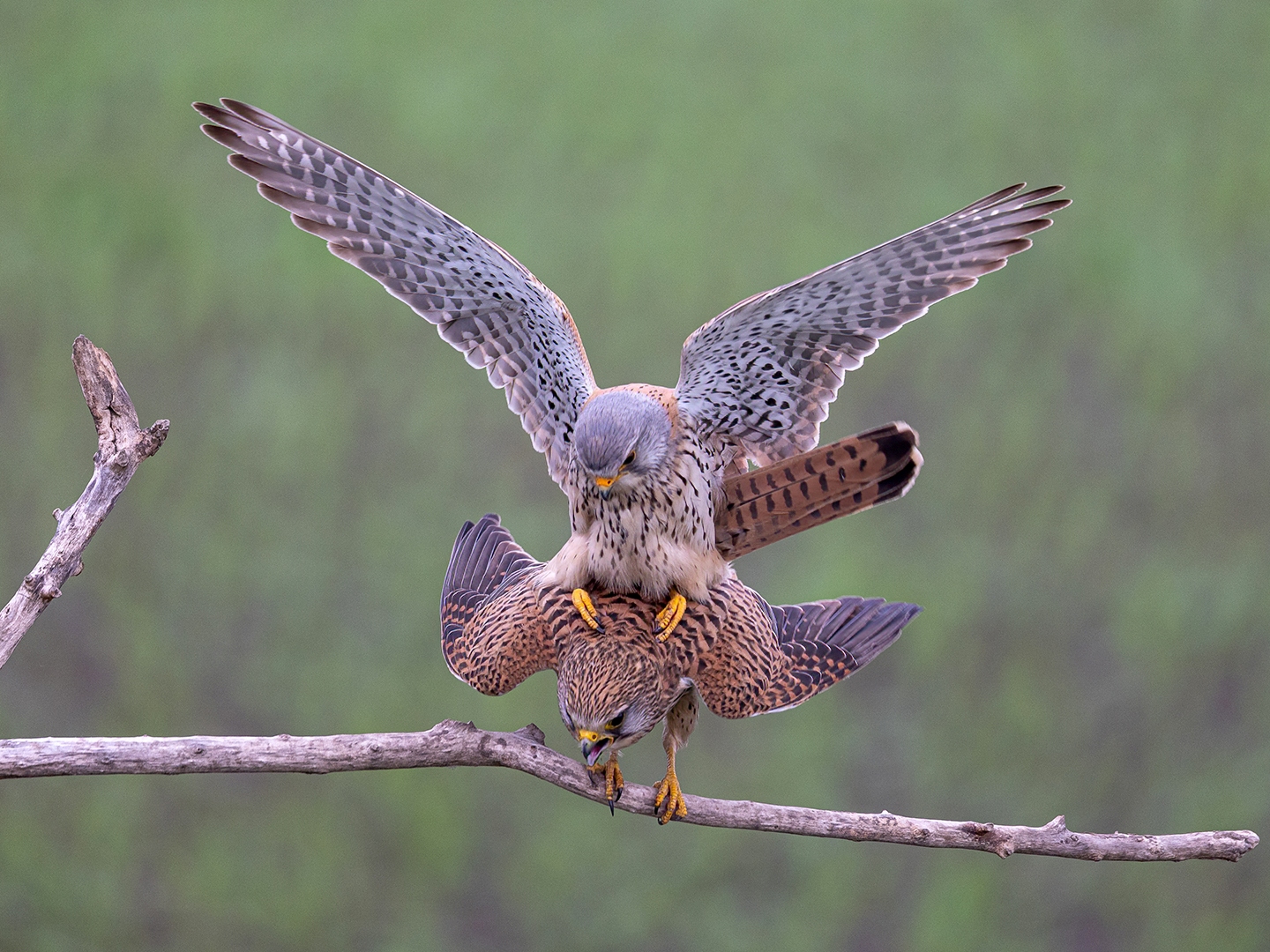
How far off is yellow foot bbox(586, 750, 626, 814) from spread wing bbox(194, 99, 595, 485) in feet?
1.89

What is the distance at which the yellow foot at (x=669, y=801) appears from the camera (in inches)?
82.4

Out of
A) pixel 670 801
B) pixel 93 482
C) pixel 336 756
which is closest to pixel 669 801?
pixel 670 801

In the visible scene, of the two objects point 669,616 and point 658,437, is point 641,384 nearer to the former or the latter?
point 658,437

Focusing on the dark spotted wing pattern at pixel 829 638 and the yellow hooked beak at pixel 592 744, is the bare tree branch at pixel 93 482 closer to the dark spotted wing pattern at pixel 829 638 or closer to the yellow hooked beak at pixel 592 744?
the yellow hooked beak at pixel 592 744

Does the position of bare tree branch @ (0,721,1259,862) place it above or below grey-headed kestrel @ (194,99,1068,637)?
below

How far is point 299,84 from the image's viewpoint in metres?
3.88

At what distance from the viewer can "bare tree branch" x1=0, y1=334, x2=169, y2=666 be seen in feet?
6.49

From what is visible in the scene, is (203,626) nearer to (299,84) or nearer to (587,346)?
(587,346)

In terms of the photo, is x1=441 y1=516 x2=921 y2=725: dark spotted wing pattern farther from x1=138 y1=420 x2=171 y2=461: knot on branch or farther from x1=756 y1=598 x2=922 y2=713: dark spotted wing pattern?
x1=138 y1=420 x2=171 y2=461: knot on branch

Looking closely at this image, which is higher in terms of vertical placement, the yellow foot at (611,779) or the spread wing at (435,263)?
the spread wing at (435,263)

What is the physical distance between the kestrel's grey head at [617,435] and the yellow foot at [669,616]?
299 millimetres

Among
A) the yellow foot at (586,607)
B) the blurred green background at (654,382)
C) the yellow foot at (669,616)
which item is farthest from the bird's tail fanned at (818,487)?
the blurred green background at (654,382)

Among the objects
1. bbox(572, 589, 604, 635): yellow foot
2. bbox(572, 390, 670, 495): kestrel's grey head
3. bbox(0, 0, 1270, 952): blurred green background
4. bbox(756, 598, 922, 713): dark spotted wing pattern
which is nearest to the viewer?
bbox(572, 390, 670, 495): kestrel's grey head

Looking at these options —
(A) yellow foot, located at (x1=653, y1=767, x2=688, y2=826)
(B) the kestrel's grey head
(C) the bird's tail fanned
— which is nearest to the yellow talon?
(A) yellow foot, located at (x1=653, y1=767, x2=688, y2=826)
